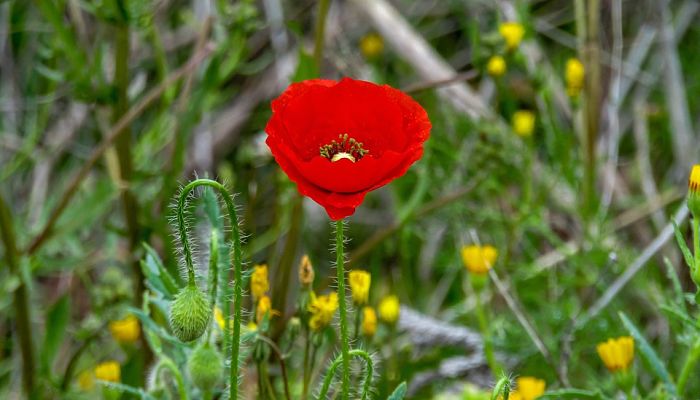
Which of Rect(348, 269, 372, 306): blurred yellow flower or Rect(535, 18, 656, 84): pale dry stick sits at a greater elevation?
Rect(535, 18, 656, 84): pale dry stick

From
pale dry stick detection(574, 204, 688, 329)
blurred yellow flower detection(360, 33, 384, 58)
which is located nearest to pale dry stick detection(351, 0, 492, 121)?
blurred yellow flower detection(360, 33, 384, 58)

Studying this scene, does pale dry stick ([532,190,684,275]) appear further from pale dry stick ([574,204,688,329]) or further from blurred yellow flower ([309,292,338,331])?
blurred yellow flower ([309,292,338,331])

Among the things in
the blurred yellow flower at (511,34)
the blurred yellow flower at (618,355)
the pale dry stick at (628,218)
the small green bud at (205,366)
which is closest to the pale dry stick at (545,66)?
the pale dry stick at (628,218)

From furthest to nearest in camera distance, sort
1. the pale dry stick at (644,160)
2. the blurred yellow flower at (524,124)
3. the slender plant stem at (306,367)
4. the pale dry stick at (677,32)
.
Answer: the pale dry stick at (677,32) < the pale dry stick at (644,160) < the blurred yellow flower at (524,124) < the slender plant stem at (306,367)

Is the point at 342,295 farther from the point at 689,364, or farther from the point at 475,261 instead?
the point at 475,261

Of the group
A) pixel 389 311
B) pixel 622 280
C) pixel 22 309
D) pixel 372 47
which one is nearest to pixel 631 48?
pixel 372 47

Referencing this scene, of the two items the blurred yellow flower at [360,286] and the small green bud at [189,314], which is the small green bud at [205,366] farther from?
the blurred yellow flower at [360,286]
